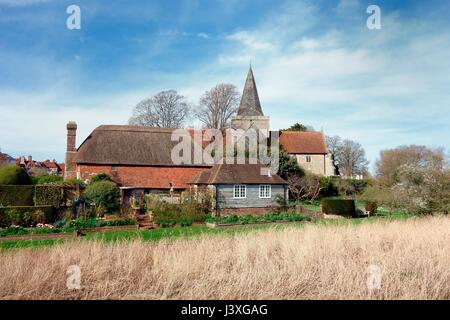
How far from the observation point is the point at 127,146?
32.4m

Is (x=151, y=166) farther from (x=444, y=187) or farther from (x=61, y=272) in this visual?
(x=61, y=272)

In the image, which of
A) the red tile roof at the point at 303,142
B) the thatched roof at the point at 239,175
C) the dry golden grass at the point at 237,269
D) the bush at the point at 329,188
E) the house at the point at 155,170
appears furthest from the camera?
the red tile roof at the point at 303,142

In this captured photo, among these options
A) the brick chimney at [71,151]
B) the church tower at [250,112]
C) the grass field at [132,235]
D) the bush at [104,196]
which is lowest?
the grass field at [132,235]

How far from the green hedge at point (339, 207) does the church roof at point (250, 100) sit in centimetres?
2136

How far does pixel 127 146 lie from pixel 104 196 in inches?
444

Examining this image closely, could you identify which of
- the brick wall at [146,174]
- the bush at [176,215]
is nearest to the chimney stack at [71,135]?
the brick wall at [146,174]

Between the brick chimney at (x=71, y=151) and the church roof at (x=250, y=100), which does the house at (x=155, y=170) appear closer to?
the brick chimney at (x=71, y=151)

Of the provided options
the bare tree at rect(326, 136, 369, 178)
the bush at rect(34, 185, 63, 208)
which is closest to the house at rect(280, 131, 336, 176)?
the bare tree at rect(326, 136, 369, 178)

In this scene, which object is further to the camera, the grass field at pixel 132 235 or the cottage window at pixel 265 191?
the cottage window at pixel 265 191

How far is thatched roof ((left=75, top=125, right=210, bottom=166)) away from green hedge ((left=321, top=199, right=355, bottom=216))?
45.5ft

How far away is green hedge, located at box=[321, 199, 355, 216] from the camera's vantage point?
990 inches

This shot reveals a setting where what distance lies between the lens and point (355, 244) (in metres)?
10.3

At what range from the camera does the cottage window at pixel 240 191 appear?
83.8ft
